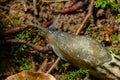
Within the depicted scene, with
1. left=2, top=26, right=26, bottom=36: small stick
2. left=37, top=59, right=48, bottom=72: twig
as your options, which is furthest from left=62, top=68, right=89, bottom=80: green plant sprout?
left=2, top=26, right=26, bottom=36: small stick

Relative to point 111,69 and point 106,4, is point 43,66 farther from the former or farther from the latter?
point 106,4

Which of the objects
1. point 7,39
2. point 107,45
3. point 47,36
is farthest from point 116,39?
point 7,39

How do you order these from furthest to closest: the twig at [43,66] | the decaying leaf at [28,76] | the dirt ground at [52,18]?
1. the dirt ground at [52,18]
2. the twig at [43,66]
3. the decaying leaf at [28,76]

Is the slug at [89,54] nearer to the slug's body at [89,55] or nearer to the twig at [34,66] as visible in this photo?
the slug's body at [89,55]

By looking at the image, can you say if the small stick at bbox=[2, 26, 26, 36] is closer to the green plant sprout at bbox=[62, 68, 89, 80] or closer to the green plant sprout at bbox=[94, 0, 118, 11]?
the green plant sprout at bbox=[62, 68, 89, 80]

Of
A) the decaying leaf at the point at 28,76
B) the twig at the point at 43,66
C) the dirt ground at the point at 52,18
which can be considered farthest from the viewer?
the dirt ground at the point at 52,18

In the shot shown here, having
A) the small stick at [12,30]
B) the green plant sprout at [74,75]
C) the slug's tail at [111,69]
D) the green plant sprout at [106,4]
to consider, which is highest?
the green plant sprout at [106,4]

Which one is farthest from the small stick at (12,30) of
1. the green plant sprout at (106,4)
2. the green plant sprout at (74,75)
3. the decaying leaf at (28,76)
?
the green plant sprout at (106,4)
